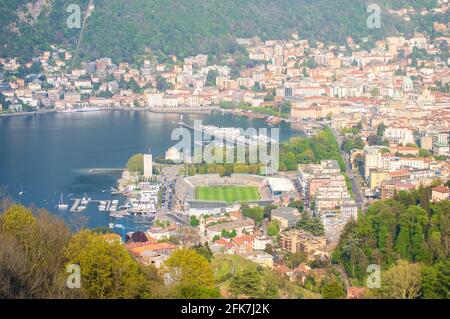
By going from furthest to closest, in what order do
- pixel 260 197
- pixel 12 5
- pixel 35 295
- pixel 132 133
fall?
pixel 12 5 → pixel 132 133 → pixel 260 197 → pixel 35 295

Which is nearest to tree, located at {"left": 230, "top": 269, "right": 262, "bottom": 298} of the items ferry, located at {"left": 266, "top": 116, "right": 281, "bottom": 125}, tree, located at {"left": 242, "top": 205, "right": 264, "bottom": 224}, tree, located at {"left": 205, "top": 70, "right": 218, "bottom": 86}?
tree, located at {"left": 242, "top": 205, "right": 264, "bottom": 224}

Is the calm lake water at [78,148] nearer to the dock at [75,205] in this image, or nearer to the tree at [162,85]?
the dock at [75,205]

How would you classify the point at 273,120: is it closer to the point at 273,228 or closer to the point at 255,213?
the point at 255,213

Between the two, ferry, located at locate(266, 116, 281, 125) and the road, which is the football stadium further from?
ferry, located at locate(266, 116, 281, 125)

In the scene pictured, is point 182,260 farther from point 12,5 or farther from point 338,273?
point 12,5

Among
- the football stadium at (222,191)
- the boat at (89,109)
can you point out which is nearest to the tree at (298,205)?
the football stadium at (222,191)

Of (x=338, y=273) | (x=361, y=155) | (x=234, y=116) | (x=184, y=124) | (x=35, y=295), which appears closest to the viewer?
(x=35, y=295)
